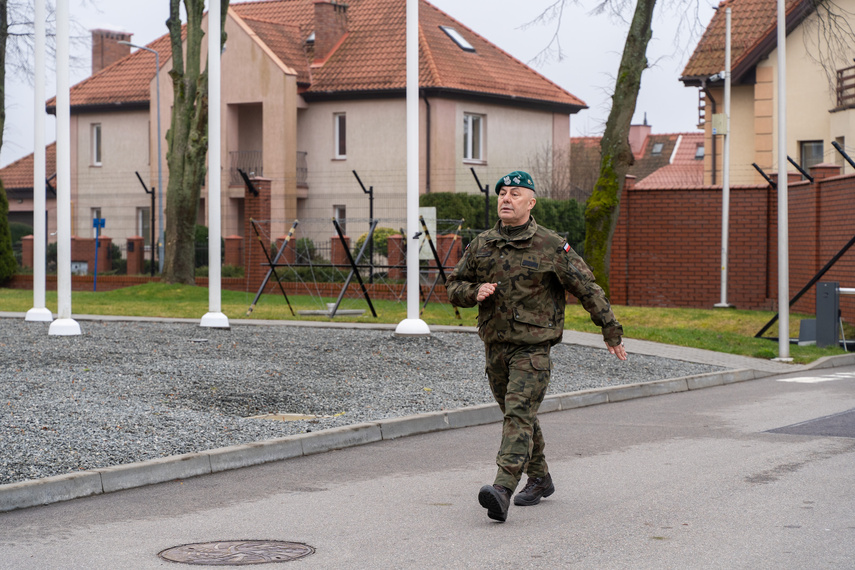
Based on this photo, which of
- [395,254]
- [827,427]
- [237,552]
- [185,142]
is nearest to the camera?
[237,552]

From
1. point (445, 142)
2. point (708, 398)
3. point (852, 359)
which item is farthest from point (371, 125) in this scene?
point (708, 398)

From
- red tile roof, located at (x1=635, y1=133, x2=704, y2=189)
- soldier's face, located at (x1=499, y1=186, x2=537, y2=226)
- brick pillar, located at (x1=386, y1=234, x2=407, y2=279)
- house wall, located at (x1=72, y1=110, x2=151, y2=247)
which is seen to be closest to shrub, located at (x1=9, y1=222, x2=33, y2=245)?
house wall, located at (x1=72, y1=110, x2=151, y2=247)

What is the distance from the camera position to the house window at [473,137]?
3966 cm

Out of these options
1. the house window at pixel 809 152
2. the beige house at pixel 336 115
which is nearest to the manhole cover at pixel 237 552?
the house window at pixel 809 152

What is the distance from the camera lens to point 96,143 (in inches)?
1775

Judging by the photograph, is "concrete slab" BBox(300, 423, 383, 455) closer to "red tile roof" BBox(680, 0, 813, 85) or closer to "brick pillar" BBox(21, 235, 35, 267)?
"red tile roof" BBox(680, 0, 813, 85)

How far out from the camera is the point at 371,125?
3922 cm

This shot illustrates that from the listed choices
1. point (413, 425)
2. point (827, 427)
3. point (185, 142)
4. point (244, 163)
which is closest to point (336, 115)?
point (244, 163)

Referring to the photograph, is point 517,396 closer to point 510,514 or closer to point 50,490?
point 510,514

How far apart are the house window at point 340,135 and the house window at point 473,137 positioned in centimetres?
416

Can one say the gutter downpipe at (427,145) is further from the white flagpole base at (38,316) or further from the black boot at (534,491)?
the black boot at (534,491)

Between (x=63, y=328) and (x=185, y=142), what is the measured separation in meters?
15.1

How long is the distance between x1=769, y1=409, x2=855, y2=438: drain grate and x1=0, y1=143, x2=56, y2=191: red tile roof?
4432cm

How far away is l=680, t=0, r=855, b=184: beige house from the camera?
3114cm
